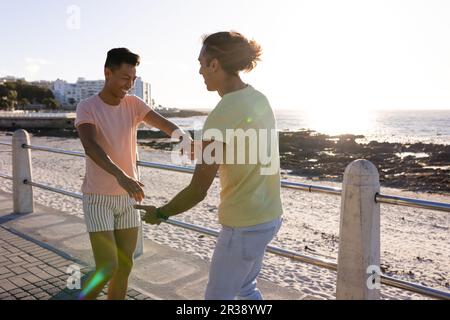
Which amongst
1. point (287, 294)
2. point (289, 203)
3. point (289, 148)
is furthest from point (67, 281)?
point (289, 148)

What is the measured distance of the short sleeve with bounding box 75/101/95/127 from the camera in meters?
2.54

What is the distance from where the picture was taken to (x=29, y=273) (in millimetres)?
4059

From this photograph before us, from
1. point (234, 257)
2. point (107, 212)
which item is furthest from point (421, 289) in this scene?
point (107, 212)

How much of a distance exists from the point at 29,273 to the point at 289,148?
99.1 feet

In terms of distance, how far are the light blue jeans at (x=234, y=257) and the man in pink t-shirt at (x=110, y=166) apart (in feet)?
2.41

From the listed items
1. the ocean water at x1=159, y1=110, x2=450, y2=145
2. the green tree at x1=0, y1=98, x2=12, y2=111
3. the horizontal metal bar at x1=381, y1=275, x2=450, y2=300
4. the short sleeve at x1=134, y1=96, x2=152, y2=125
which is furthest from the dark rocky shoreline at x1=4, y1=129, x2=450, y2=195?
the green tree at x1=0, y1=98, x2=12, y2=111

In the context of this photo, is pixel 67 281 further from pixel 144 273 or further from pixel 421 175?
pixel 421 175

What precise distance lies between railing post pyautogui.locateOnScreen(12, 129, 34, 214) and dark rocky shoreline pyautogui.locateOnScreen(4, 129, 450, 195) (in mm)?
15881

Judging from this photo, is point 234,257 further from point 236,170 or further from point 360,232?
point 360,232

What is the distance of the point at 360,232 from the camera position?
107 inches

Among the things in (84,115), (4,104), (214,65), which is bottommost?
(84,115)

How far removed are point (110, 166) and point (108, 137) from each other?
0.92 ft

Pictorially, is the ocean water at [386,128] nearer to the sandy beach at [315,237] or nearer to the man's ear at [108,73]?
the sandy beach at [315,237]

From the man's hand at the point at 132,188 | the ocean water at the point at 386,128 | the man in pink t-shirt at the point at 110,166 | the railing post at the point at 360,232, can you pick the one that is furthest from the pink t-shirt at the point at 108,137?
the ocean water at the point at 386,128
